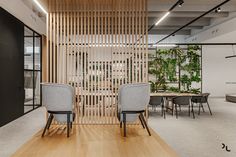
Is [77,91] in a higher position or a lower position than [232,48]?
lower

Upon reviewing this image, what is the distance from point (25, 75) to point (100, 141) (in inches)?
227

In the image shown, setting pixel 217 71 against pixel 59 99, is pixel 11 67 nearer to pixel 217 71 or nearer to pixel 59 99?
pixel 59 99

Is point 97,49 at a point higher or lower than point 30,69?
higher


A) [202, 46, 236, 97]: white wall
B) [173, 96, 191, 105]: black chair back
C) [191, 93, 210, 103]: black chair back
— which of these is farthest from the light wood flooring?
[202, 46, 236, 97]: white wall

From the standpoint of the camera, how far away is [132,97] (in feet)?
17.8

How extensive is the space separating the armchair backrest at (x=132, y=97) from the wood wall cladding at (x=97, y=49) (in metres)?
1.10

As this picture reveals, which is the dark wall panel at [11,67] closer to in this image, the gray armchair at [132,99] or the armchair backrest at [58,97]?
the armchair backrest at [58,97]

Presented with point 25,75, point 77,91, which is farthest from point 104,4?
point 25,75

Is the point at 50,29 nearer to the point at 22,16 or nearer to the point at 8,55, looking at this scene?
the point at 8,55

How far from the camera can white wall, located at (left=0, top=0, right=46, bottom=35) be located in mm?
7309

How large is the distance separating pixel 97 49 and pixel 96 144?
2.73 meters

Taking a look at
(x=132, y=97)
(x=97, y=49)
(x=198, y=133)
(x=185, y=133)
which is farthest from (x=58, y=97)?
(x=198, y=133)

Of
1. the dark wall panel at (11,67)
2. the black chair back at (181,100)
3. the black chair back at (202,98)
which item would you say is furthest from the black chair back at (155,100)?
the dark wall panel at (11,67)

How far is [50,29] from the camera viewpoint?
21.3 feet
